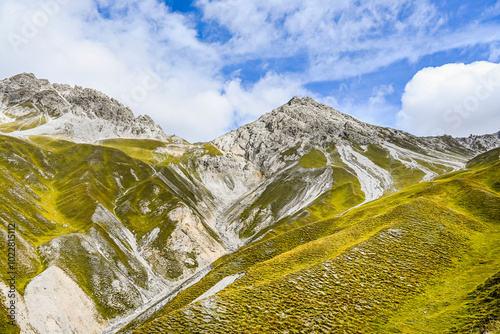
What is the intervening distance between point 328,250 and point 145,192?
5841 inches

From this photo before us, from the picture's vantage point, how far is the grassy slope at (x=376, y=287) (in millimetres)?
Answer: 17297

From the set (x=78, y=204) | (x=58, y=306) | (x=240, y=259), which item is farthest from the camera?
(x=78, y=204)

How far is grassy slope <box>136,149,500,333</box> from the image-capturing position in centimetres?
1730

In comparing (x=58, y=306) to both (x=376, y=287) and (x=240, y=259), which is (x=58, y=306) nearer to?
(x=240, y=259)

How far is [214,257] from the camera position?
130500 mm

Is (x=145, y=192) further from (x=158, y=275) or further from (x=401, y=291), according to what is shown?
Answer: (x=401, y=291)

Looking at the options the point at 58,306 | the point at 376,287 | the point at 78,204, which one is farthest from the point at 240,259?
the point at 78,204

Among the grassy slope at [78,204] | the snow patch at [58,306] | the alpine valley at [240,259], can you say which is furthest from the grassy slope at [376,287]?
the grassy slope at [78,204]

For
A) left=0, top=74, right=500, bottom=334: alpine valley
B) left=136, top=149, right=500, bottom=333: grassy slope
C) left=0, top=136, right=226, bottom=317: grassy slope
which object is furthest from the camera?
left=0, top=136, right=226, bottom=317: grassy slope

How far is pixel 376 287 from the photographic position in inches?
867

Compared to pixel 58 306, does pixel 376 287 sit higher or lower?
lower

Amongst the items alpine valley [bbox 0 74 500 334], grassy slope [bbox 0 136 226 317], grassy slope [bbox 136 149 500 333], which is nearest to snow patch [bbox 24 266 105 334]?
alpine valley [bbox 0 74 500 334]

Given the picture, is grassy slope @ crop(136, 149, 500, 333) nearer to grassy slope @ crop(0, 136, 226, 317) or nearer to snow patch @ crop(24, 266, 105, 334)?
snow patch @ crop(24, 266, 105, 334)

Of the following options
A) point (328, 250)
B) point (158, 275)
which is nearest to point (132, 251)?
point (158, 275)
